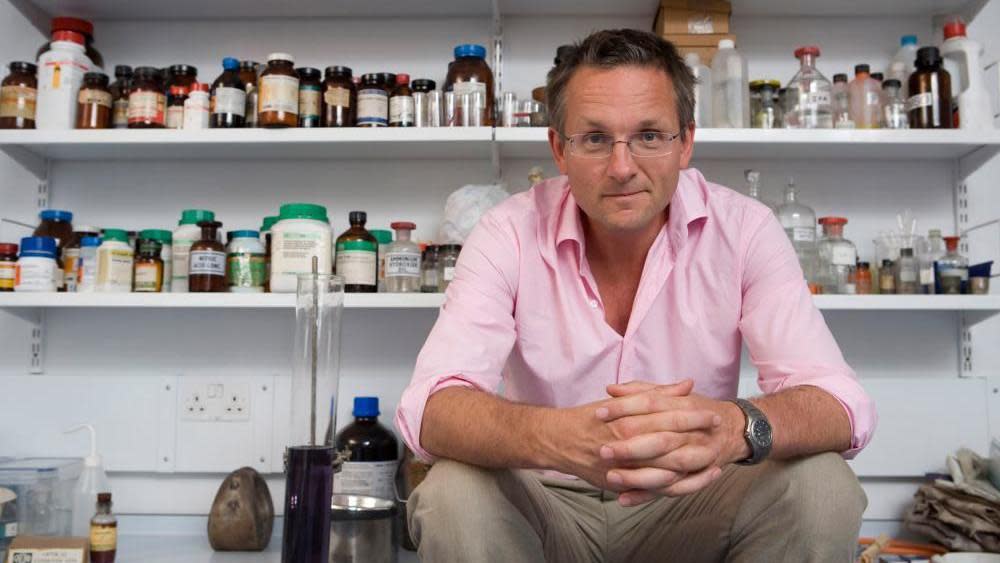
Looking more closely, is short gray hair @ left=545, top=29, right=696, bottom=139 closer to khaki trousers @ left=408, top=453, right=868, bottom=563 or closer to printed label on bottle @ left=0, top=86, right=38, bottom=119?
khaki trousers @ left=408, top=453, right=868, bottom=563

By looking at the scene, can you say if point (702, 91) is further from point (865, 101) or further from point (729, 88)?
point (865, 101)

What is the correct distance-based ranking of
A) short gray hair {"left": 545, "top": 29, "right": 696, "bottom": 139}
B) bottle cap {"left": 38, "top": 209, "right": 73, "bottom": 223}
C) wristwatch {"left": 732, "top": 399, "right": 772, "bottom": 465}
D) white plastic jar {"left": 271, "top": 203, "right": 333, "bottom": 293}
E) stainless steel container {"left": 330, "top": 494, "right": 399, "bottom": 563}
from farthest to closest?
1. bottle cap {"left": 38, "top": 209, "right": 73, "bottom": 223}
2. white plastic jar {"left": 271, "top": 203, "right": 333, "bottom": 293}
3. stainless steel container {"left": 330, "top": 494, "right": 399, "bottom": 563}
4. short gray hair {"left": 545, "top": 29, "right": 696, "bottom": 139}
5. wristwatch {"left": 732, "top": 399, "right": 772, "bottom": 465}

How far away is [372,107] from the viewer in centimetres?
145

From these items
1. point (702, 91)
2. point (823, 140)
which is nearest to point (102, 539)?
point (702, 91)

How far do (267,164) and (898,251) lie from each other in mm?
1286

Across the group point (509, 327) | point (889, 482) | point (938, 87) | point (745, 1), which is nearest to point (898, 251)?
point (938, 87)

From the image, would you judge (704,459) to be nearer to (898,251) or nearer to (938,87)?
(898,251)

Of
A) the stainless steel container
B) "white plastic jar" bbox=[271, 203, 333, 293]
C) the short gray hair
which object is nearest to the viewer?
the short gray hair

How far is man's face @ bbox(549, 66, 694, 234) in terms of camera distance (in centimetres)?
101

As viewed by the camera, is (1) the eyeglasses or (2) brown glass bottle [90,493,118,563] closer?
(1) the eyeglasses

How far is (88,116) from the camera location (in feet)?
4.85

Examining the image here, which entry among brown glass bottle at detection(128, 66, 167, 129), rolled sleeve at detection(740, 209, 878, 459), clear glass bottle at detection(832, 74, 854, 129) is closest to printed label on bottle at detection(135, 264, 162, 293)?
brown glass bottle at detection(128, 66, 167, 129)

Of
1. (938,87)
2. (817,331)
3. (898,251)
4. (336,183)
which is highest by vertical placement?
(938,87)

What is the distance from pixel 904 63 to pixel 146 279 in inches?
58.7
